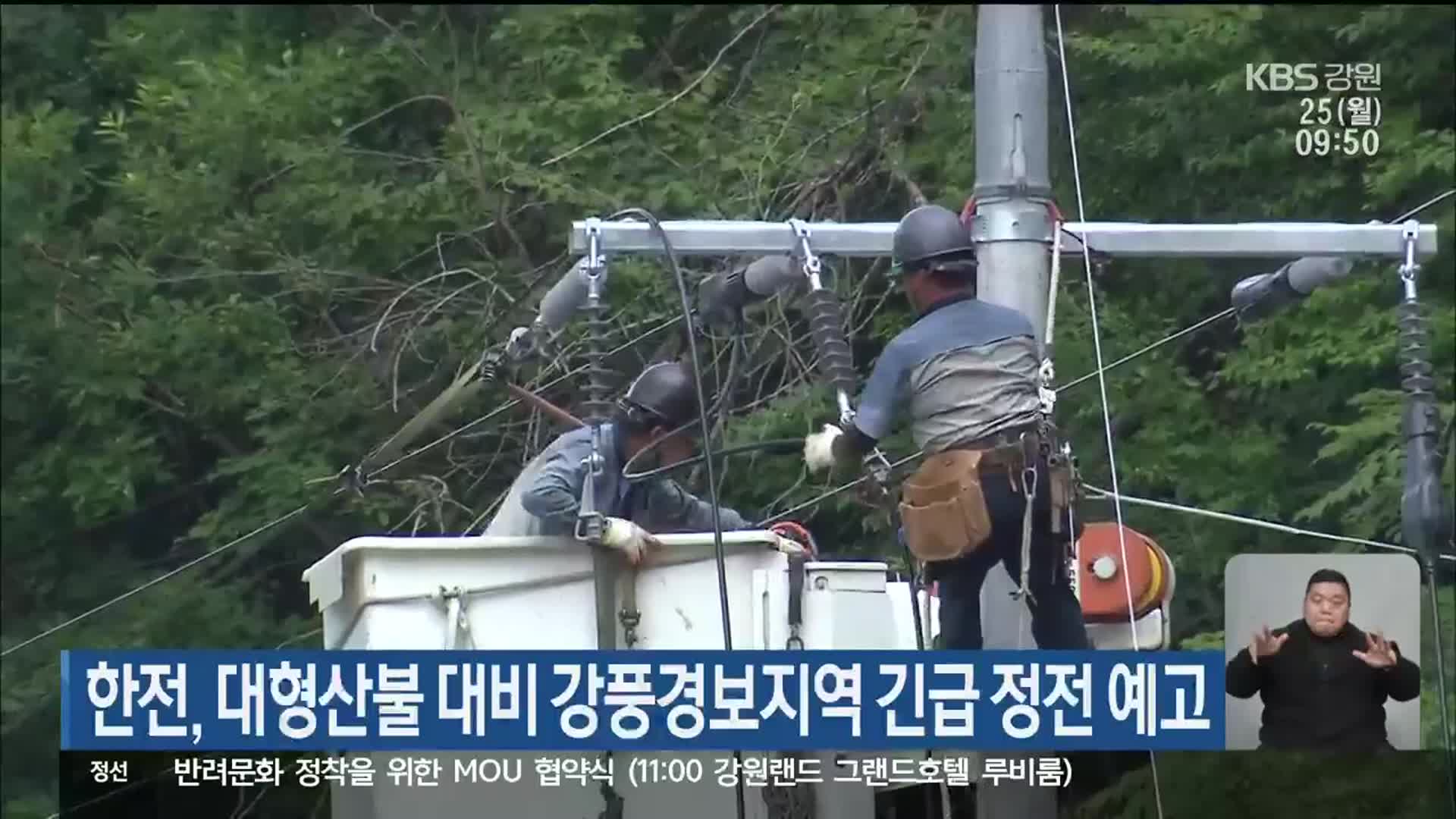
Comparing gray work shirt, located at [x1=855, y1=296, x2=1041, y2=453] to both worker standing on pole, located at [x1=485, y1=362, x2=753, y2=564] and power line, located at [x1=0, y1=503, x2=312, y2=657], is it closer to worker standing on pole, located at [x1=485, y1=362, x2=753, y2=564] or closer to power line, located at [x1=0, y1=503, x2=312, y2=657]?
worker standing on pole, located at [x1=485, y1=362, x2=753, y2=564]

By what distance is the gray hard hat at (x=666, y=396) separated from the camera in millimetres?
4129

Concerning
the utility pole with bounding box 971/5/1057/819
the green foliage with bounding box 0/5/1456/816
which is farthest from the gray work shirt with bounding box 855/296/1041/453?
the green foliage with bounding box 0/5/1456/816

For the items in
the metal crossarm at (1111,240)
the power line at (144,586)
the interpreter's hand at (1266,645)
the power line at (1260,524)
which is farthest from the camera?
the power line at (144,586)

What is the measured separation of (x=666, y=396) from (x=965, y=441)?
475 millimetres

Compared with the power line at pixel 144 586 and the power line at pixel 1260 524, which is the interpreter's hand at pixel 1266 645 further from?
the power line at pixel 144 586

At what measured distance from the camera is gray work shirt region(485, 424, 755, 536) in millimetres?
3934

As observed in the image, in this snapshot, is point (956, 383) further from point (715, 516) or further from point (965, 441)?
point (715, 516)

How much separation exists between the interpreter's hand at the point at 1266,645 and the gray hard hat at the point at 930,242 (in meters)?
0.76

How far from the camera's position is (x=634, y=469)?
13.5 feet

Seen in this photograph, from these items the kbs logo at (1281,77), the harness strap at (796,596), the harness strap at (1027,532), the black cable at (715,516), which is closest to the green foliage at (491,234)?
the kbs logo at (1281,77)

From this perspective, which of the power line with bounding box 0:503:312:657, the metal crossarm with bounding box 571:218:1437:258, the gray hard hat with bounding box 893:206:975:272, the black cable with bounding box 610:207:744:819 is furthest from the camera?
the power line with bounding box 0:503:312:657

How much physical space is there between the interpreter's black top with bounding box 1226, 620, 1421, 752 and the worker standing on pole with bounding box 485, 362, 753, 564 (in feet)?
2.67

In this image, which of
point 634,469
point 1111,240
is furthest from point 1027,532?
point 1111,240

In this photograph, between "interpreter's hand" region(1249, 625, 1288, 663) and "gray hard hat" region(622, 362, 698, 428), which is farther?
"interpreter's hand" region(1249, 625, 1288, 663)
